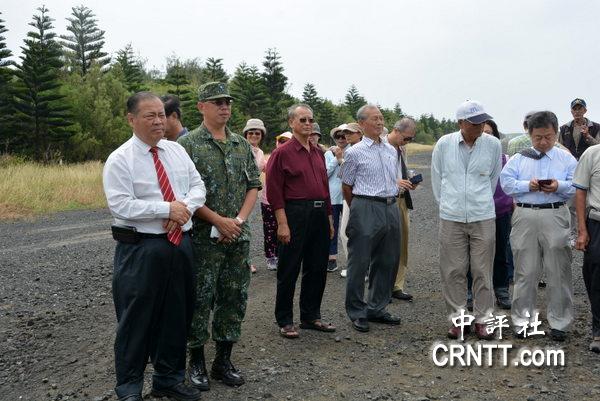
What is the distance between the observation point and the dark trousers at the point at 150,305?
10.1ft

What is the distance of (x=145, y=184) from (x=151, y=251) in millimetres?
406

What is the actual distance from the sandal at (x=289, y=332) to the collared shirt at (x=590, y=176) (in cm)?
265

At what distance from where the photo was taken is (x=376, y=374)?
3.79m

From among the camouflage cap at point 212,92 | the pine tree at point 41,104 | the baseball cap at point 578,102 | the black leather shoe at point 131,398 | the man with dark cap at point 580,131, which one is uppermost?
the pine tree at point 41,104

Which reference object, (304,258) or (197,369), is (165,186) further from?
(304,258)

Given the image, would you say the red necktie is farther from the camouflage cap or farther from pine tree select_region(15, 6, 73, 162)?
pine tree select_region(15, 6, 73, 162)

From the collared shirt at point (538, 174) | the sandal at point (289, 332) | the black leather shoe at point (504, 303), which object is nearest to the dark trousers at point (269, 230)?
the sandal at point (289, 332)

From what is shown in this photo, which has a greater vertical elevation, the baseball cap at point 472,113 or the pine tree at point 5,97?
the pine tree at point 5,97

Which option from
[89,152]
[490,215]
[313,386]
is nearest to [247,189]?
[313,386]

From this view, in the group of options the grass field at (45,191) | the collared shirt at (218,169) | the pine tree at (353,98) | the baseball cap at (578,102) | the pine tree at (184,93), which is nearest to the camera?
the collared shirt at (218,169)

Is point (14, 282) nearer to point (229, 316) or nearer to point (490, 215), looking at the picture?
point (229, 316)

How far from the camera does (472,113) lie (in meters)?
4.45

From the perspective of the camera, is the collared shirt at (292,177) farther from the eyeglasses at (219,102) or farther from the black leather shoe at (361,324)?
the black leather shoe at (361,324)

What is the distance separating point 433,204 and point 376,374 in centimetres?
1158
